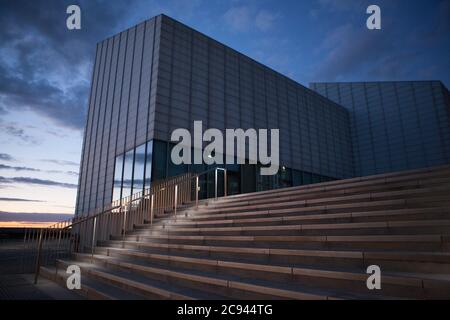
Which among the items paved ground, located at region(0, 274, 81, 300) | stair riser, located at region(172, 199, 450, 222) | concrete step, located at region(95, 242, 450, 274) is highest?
stair riser, located at region(172, 199, 450, 222)

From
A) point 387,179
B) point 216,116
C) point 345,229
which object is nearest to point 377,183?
point 387,179

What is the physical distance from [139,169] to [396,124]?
70.7 feet

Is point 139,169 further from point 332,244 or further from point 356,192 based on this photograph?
point 332,244

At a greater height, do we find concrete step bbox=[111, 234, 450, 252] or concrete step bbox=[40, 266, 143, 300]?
concrete step bbox=[111, 234, 450, 252]

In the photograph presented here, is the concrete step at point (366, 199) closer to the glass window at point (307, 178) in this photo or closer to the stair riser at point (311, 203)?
the stair riser at point (311, 203)

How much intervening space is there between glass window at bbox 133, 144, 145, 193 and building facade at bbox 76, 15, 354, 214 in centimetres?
5

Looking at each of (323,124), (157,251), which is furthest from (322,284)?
(323,124)

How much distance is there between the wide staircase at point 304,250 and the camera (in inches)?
141

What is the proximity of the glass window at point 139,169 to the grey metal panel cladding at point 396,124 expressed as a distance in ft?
63.6

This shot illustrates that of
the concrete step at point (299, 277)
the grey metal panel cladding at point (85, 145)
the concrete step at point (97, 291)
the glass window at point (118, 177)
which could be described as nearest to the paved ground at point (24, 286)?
the concrete step at point (97, 291)

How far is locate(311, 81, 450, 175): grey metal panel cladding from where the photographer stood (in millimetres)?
23061

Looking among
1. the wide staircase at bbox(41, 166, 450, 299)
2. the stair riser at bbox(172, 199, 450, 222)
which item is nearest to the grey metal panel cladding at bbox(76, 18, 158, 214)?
the stair riser at bbox(172, 199, 450, 222)

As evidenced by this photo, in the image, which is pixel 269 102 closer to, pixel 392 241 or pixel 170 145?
pixel 170 145

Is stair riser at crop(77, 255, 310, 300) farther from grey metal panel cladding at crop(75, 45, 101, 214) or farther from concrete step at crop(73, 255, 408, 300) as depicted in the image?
grey metal panel cladding at crop(75, 45, 101, 214)
